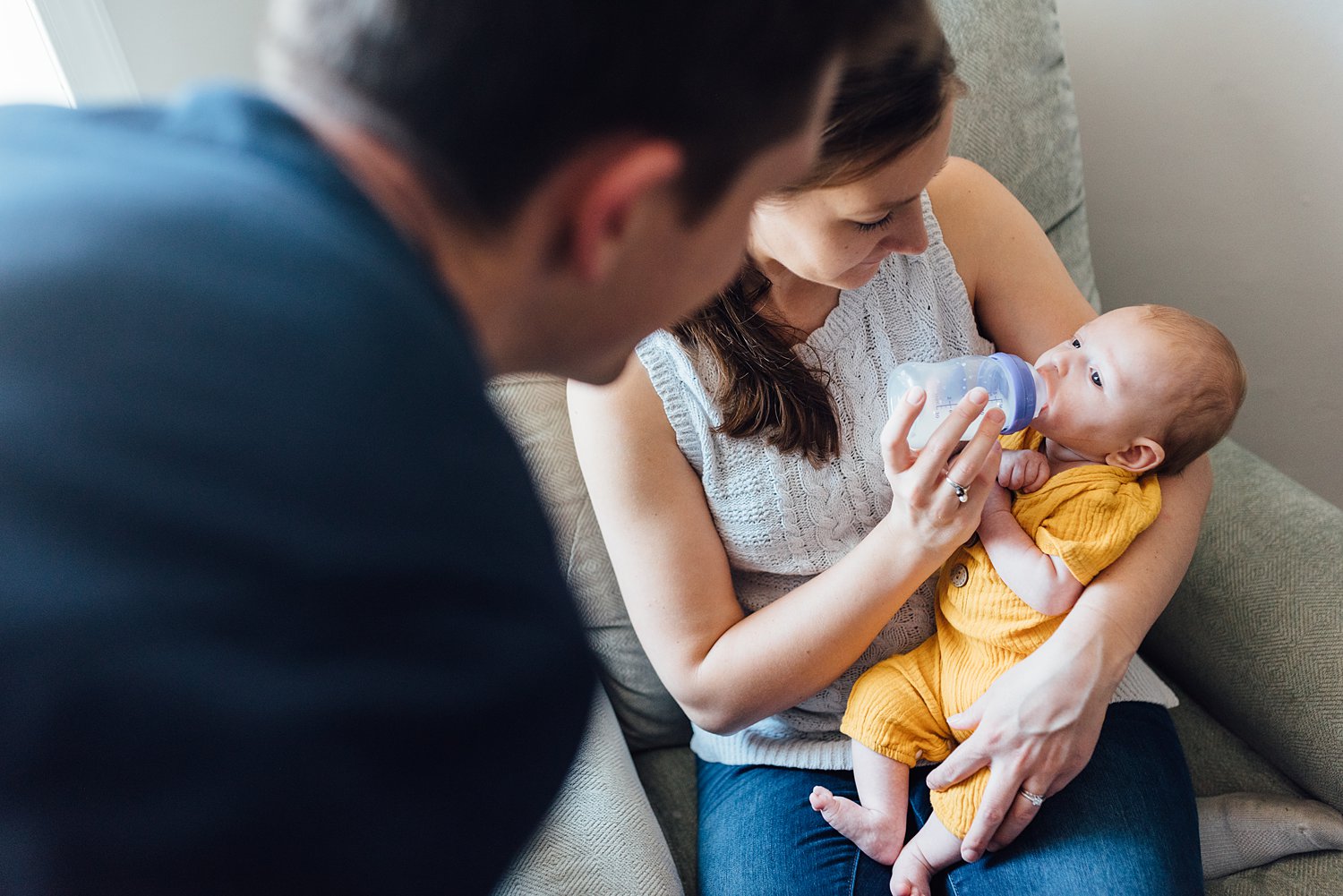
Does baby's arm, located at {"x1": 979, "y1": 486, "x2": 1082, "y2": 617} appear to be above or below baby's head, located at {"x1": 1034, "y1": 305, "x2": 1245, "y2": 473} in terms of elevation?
below

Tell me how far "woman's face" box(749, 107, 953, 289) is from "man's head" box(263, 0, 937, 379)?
450mm

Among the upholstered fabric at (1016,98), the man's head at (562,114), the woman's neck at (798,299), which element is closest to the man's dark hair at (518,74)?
the man's head at (562,114)

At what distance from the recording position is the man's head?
42cm

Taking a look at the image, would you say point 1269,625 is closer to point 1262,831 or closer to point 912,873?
point 1262,831

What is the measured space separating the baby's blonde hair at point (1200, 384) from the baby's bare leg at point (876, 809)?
20.0 inches

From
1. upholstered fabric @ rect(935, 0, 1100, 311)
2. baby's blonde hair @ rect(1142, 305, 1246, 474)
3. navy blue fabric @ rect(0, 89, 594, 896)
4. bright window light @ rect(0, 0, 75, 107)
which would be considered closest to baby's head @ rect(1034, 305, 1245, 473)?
baby's blonde hair @ rect(1142, 305, 1246, 474)

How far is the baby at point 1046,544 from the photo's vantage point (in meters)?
1.14

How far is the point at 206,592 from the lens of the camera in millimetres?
371

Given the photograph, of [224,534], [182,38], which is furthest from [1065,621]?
[182,38]

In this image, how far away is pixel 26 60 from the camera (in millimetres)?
1443

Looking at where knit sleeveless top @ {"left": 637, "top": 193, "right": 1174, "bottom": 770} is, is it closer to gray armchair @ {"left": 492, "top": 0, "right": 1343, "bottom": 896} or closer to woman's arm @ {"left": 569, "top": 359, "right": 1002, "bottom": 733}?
woman's arm @ {"left": 569, "top": 359, "right": 1002, "bottom": 733}

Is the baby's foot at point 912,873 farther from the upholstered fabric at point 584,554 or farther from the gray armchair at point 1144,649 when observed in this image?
the upholstered fabric at point 584,554

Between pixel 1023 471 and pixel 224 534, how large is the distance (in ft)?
3.49

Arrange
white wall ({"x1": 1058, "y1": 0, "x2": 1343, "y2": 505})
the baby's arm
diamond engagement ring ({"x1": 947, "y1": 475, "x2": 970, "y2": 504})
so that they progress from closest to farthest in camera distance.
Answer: diamond engagement ring ({"x1": 947, "y1": 475, "x2": 970, "y2": 504}) → the baby's arm → white wall ({"x1": 1058, "y1": 0, "x2": 1343, "y2": 505})
